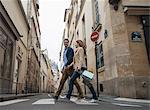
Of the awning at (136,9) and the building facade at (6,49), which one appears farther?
the building facade at (6,49)

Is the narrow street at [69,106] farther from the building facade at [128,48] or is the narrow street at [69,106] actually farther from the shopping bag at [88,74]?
the building facade at [128,48]

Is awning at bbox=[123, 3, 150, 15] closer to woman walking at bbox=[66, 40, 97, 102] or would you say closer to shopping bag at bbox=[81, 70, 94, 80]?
woman walking at bbox=[66, 40, 97, 102]

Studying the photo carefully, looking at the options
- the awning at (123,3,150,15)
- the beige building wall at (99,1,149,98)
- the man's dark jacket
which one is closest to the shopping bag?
the man's dark jacket

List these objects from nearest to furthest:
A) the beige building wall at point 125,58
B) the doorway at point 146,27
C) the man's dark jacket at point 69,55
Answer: the man's dark jacket at point 69,55 < the beige building wall at point 125,58 < the doorway at point 146,27

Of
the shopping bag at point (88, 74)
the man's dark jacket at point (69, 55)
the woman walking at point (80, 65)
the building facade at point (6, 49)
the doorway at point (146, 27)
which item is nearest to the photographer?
the shopping bag at point (88, 74)

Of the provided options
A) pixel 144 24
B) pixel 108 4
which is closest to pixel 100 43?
pixel 108 4

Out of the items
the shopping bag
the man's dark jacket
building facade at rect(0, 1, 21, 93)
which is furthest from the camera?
building facade at rect(0, 1, 21, 93)

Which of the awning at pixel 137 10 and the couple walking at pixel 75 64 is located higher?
the awning at pixel 137 10

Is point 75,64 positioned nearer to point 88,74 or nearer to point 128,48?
point 88,74

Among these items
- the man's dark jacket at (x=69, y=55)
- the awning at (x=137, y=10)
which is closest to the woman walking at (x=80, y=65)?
the man's dark jacket at (x=69, y=55)

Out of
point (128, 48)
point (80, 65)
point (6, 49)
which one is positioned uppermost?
point (6, 49)

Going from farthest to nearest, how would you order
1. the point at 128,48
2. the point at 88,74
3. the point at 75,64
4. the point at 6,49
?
the point at 6,49 → the point at 128,48 → the point at 75,64 → the point at 88,74

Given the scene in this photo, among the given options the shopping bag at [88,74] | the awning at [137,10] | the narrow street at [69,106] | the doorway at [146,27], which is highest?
the awning at [137,10]

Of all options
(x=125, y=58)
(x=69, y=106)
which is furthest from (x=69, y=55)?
(x=125, y=58)
